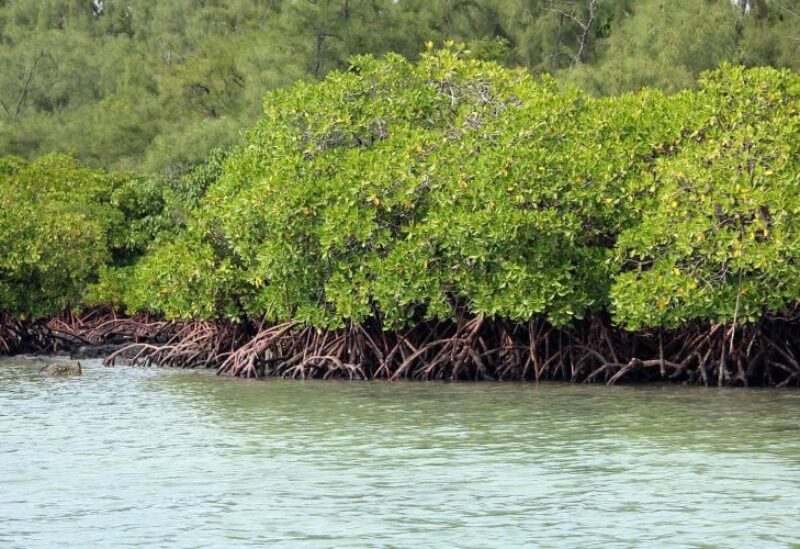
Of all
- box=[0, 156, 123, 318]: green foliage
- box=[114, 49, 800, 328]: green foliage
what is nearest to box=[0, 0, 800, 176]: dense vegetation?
box=[114, 49, 800, 328]: green foliage

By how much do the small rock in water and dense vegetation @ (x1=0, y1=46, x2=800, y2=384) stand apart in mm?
1679

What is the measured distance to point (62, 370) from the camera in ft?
75.0

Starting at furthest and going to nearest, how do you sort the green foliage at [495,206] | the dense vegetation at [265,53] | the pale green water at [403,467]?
the dense vegetation at [265,53] < the green foliage at [495,206] < the pale green water at [403,467]

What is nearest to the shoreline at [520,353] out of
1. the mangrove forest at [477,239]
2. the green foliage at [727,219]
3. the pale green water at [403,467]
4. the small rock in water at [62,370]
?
the mangrove forest at [477,239]

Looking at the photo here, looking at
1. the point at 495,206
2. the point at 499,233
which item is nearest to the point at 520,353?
the point at 499,233

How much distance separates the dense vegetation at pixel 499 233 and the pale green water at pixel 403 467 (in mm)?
1025

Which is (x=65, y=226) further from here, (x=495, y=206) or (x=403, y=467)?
(x=403, y=467)

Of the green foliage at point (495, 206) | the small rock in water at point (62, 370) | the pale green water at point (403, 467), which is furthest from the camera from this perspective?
the small rock in water at point (62, 370)

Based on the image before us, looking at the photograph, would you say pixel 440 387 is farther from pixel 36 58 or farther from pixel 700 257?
pixel 36 58

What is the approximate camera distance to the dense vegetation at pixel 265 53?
33344mm

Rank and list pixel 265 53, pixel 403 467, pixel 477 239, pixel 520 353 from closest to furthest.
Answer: pixel 403 467 → pixel 477 239 → pixel 520 353 → pixel 265 53

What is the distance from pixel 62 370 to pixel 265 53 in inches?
919

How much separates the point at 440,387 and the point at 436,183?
2.78 meters

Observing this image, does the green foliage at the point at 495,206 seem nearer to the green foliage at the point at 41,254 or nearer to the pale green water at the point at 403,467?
the pale green water at the point at 403,467
